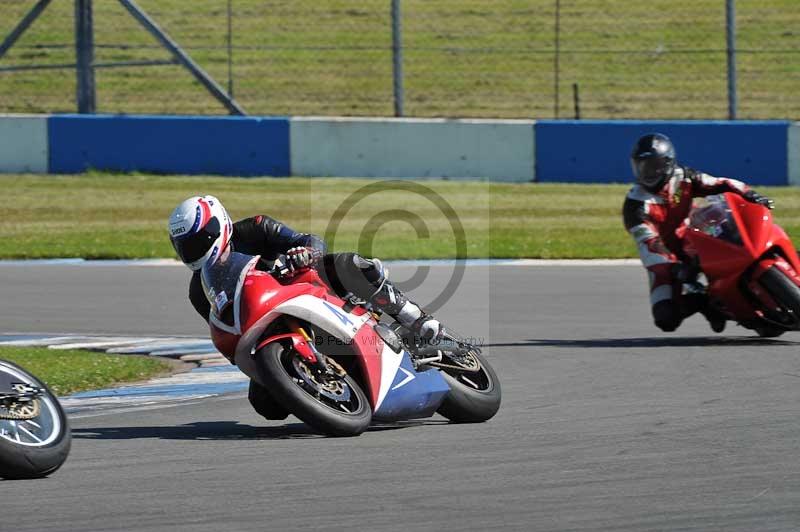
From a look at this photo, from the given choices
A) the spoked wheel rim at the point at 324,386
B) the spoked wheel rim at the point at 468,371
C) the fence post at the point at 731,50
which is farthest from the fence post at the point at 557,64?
the spoked wheel rim at the point at 324,386

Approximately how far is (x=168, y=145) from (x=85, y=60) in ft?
5.55

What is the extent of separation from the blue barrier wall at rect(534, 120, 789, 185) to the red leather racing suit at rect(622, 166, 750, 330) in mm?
8472

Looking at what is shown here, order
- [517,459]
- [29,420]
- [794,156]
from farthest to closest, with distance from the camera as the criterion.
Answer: [794,156]
[517,459]
[29,420]

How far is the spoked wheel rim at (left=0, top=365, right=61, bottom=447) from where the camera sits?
605cm

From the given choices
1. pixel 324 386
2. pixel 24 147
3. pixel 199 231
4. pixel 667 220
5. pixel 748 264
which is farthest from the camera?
pixel 24 147

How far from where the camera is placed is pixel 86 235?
17.2 meters

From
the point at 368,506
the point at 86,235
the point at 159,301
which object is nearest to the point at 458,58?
the point at 86,235

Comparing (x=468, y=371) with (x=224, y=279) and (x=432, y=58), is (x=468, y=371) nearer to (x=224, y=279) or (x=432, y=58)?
(x=224, y=279)

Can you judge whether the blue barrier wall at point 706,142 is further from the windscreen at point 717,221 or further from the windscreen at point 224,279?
the windscreen at point 224,279

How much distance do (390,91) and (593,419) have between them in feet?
53.3

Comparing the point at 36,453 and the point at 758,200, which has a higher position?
the point at 758,200

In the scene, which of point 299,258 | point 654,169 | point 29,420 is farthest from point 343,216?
point 29,420

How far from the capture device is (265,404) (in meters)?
7.46

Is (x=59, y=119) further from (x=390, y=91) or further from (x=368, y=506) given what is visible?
(x=368, y=506)
